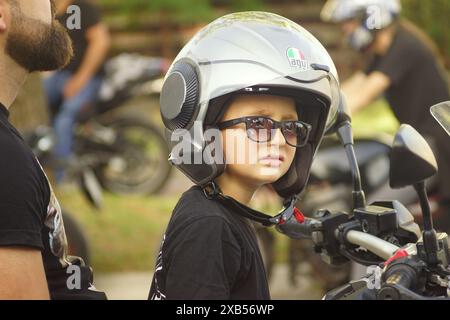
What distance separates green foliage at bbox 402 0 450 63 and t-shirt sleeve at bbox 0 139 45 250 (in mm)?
10470

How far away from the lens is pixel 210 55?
2.77m

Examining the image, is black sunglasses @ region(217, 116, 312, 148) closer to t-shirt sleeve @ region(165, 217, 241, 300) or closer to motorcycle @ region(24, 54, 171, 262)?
t-shirt sleeve @ region(165, 217, 241, 300)

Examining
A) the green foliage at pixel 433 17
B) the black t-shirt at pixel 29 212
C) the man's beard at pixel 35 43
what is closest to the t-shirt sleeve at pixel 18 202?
the black t-shirt at pixel 29 212

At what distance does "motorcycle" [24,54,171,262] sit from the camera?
29.5ft

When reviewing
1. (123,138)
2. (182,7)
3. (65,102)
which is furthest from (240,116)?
(182,7)

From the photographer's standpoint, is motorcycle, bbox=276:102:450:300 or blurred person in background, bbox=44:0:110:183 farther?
blurred person in background, bbox=44:0:110:183

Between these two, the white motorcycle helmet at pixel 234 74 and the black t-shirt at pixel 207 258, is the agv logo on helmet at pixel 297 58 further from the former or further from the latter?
the black t-shirt at pixel 207 258

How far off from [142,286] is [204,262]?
4.23 m

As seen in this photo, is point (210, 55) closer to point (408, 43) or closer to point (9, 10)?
point (9, 10)

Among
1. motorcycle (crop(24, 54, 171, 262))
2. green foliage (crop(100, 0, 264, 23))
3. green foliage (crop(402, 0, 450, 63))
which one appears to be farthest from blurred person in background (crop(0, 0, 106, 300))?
green foliage (crop(100, 0, 264, 23))

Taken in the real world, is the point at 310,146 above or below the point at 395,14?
below

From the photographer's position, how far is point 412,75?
19.6 feet
